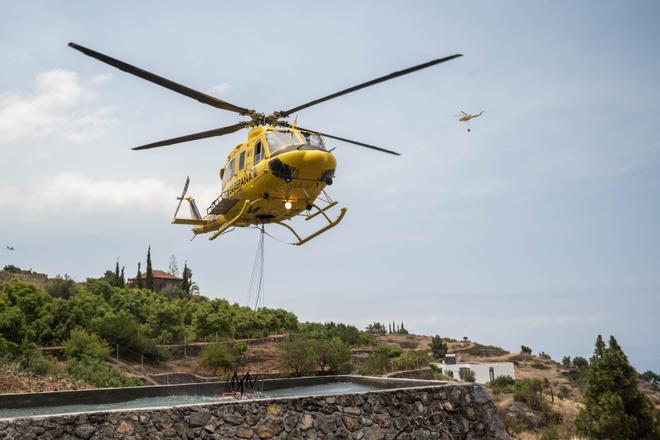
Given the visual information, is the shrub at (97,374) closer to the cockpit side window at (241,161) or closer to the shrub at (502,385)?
the cockpit side window at (241,161)

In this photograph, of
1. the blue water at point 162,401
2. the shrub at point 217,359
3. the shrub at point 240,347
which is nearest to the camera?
the blue water at point 162,401

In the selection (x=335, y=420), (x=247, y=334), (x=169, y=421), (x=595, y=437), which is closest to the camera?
(x=169, y=421)

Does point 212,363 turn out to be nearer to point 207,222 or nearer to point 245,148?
point 207,222

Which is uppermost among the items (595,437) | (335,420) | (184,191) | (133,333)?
(184,191)

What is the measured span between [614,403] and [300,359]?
15059 mm

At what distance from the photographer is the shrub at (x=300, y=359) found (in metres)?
32.4

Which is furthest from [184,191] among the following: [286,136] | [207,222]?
[286,136]

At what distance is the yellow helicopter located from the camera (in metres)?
14.2

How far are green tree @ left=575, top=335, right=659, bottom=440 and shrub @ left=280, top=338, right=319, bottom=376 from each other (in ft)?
43.2

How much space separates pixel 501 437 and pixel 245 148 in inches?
355

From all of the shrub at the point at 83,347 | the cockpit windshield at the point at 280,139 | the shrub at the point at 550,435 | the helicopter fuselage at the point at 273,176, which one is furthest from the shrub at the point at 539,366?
the cockpit windshield at the point at 280,139

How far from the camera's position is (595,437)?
90.6 feet

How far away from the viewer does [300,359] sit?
106ft

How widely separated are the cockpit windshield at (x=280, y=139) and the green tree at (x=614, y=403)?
825 inches
